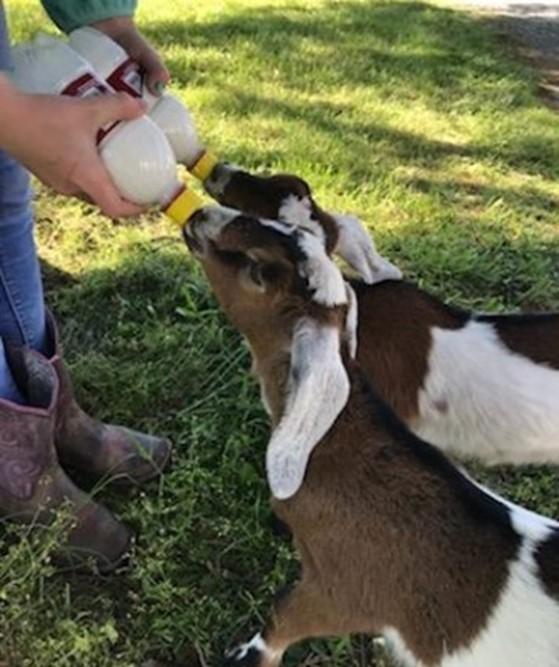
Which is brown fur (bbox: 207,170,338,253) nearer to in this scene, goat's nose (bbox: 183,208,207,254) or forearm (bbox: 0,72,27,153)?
goat's nose (bbox: 183,208,207,254)

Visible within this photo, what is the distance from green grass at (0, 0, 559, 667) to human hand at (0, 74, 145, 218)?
0.91 metres

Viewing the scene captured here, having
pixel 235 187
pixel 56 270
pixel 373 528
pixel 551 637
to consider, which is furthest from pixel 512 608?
pixel 56 270

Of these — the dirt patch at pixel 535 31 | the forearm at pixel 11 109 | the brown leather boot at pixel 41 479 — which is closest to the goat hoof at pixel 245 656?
the brown leather boot at pixel 41 479

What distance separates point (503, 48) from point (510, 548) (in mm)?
5829

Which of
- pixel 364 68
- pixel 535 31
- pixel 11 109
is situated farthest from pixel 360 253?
pixel 535 31

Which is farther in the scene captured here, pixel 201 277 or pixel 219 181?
pixel 201 277

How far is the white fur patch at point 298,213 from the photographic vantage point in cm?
329

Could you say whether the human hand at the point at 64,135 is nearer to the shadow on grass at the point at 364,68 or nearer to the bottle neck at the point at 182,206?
the bottle neck at the point at 182,206

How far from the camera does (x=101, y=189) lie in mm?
2281

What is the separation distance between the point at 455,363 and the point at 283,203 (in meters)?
0.68

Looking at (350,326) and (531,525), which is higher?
(350,326)

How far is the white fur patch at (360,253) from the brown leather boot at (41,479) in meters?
0.96

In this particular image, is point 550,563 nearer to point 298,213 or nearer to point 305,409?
point 305,409

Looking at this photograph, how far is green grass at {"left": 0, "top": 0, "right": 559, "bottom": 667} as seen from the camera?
2811 millimetres
